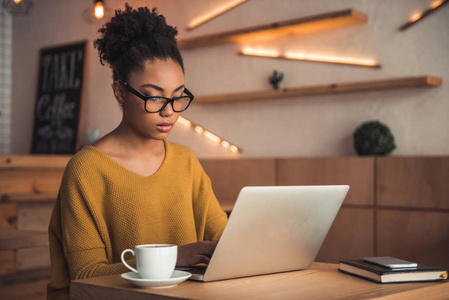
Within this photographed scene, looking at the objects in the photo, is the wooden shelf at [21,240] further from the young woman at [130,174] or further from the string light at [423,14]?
the string light at [423,14]

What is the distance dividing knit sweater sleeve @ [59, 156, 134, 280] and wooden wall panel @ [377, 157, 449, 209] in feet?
6.93

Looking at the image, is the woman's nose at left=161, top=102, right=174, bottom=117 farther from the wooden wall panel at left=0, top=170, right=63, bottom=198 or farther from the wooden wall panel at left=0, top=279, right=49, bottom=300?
the wooden wall panel at left=0, top=170, right=63, bottom=198

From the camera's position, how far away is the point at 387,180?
3309 millimetres

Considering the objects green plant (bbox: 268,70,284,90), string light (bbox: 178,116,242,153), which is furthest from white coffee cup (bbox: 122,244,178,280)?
string light (bbox: 178,116,242,153)

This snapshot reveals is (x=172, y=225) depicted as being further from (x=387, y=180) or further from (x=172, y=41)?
(x=387, y=180)

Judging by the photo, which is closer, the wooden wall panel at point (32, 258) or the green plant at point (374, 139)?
the green plant at point (374, 139)

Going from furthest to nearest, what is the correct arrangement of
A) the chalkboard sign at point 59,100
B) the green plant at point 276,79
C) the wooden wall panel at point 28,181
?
the chalkboard sign at point 59,100, the green plant at point 276,79, the wooden wall panel at point 28,181

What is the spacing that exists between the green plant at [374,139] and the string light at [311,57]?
0.44 metres

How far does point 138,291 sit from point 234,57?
135 inches

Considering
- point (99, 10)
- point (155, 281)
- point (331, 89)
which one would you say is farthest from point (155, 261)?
point (99, 10)

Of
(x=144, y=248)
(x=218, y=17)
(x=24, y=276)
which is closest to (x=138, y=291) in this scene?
(x=144, y=248)

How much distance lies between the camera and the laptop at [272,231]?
123 cm

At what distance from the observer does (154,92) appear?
159 centimetres

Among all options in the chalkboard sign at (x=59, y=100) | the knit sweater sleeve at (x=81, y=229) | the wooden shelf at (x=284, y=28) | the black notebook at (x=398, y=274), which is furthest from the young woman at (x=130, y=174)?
the chalkboard sign at (x=59, y=100)
